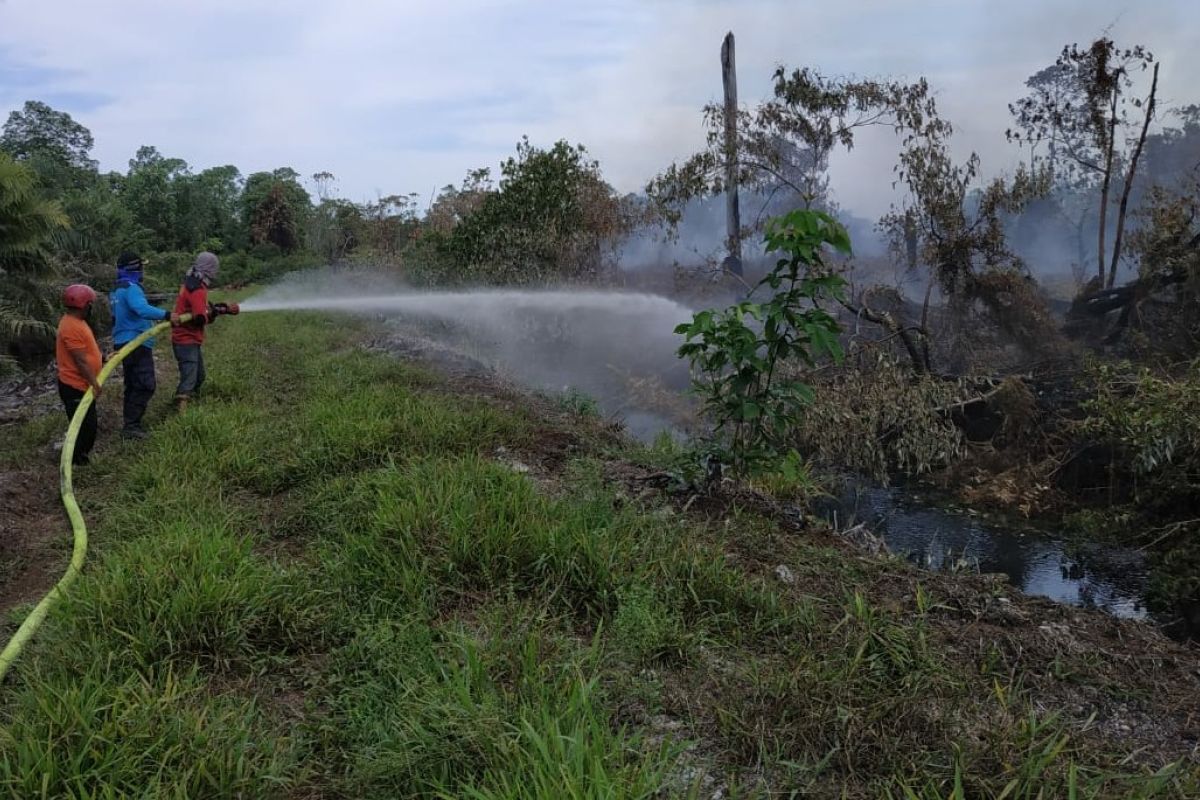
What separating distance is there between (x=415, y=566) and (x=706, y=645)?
1382 mm

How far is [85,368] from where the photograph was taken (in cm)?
525

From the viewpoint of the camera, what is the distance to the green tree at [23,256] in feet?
33.9

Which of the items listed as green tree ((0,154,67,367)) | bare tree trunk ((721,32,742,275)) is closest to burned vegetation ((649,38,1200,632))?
bare tree trunk ((721,32,742,275))

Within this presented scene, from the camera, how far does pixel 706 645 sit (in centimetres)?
296

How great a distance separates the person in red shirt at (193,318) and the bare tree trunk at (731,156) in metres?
9.02

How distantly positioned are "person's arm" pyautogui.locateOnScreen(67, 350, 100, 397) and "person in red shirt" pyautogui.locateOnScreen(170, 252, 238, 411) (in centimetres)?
113

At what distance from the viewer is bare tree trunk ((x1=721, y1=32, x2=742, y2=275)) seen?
12.8 m

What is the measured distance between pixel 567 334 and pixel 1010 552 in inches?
349

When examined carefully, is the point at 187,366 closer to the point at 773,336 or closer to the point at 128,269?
the point at 128,269

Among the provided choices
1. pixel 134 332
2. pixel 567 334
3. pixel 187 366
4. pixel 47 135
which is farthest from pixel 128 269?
pixel 47 135

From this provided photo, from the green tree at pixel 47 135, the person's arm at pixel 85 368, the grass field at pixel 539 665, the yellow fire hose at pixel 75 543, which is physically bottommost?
the grass field at pixel 539 665

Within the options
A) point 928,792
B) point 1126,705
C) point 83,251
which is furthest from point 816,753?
point 83,251

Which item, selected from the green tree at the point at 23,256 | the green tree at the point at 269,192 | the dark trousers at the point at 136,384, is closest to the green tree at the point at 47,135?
the green tree at the point at 269,192

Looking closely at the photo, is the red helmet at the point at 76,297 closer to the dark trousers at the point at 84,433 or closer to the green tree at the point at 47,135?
the dark trousers at the point at 84,433
